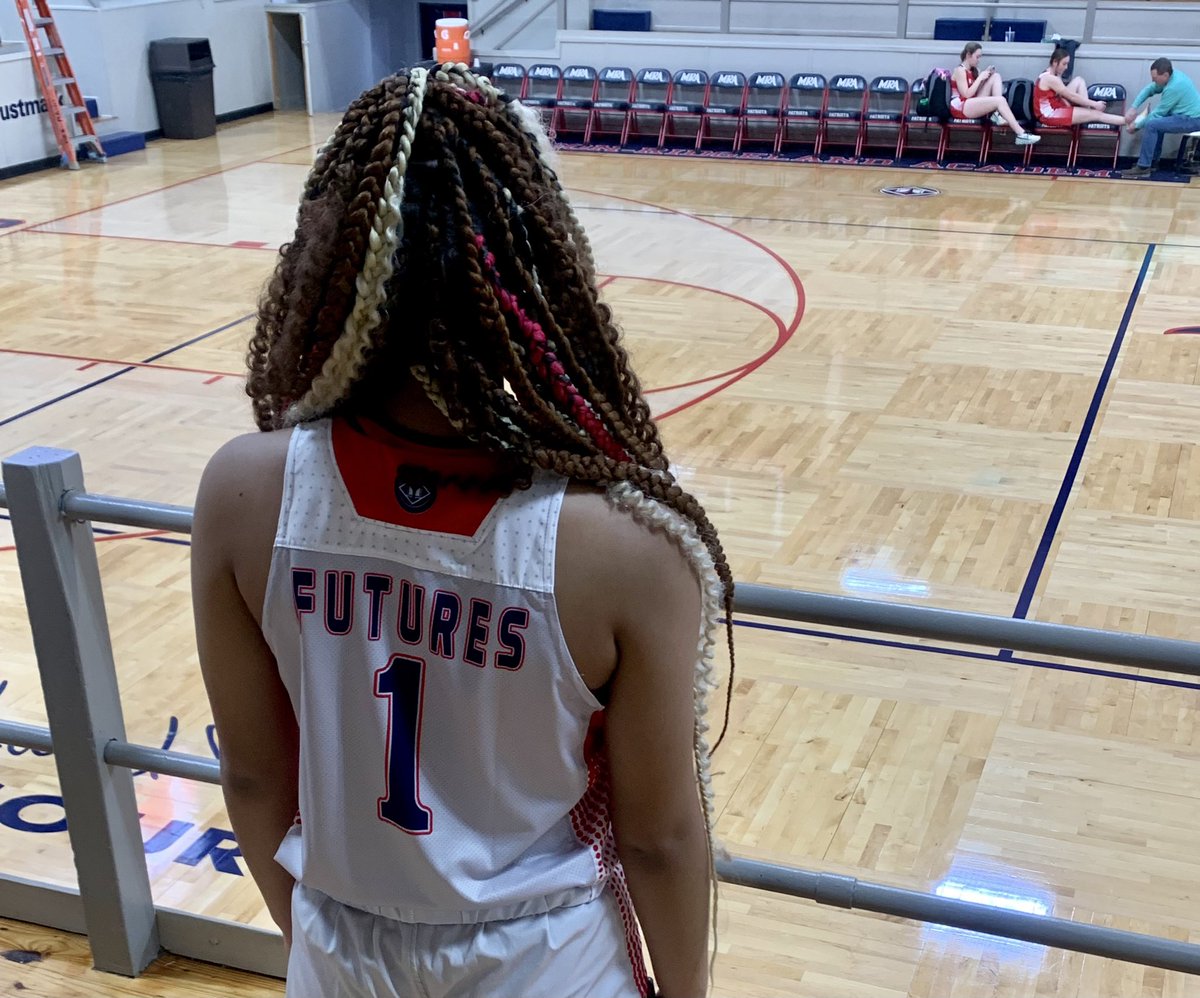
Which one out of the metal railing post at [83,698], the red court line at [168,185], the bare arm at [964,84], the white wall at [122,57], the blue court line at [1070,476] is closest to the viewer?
the metal railing post at [83,698]

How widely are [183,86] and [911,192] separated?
27.3 feet

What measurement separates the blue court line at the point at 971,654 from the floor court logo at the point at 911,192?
868 cm

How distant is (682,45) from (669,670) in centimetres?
1535

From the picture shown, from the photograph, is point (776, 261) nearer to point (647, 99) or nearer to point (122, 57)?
point (647, 99)

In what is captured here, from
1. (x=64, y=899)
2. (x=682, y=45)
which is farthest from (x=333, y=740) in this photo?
(x=682, y=45)

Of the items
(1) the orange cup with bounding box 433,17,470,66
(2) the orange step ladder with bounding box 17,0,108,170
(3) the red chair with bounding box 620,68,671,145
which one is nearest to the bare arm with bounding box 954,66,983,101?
(3) the red chair with bounding box 620,68,671,145

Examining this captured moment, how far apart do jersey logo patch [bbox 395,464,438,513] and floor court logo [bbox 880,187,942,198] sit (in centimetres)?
1197

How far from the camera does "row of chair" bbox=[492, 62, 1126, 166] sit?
46.9 ft

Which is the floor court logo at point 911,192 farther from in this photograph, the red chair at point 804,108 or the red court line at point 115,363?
the red court line at point 115,363

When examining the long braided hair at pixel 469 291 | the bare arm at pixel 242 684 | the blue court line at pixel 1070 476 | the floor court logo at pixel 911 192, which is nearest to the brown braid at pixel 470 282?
the long braided hair at pixel 469 291

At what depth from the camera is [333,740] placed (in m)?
1.32

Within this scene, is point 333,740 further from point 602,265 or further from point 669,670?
point 602,265

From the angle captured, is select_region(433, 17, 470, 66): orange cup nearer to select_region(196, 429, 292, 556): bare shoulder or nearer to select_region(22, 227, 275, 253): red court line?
select_region(22, 227, 275, 253): red court line

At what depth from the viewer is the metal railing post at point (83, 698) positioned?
2.11m
